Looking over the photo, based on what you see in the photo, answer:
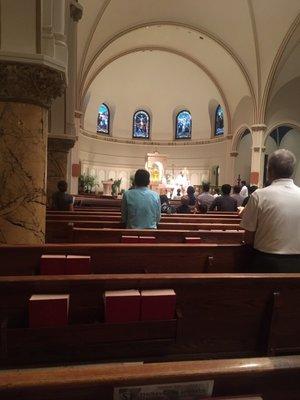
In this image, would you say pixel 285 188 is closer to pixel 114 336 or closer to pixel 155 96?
pixel 114 336

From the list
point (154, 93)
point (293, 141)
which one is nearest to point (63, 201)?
point (293, 141)

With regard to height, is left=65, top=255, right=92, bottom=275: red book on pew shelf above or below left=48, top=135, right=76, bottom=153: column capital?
below

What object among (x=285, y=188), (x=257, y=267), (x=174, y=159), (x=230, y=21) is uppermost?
(x=230, y=21)

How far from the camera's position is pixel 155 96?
24.2 meters

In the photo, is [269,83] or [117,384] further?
[269,83]

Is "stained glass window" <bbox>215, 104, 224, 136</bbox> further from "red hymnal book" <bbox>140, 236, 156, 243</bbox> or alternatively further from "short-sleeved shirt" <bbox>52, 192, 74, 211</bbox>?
"red hymnal book" <bbox>140, 236, 156, 243</bbox>

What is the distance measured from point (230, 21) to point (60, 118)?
399 inches

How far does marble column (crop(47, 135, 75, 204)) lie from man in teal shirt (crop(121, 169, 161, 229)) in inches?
201

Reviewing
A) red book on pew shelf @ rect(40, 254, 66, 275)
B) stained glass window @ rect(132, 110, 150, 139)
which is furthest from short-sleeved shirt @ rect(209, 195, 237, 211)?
stained glass window @ rect(132, 110, 150, 139)

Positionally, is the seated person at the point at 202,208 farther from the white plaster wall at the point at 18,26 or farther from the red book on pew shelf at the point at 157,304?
the red book on pew shelf at the point at 157,304

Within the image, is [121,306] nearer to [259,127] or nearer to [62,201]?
[62,201]

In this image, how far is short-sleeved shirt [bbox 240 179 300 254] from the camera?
8.79 ft

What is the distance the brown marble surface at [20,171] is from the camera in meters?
3.82

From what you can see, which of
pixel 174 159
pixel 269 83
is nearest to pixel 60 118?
pixel 269 83
